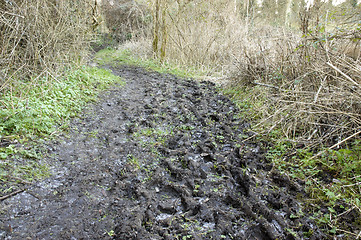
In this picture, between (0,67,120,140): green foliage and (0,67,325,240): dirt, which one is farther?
(0,67,120,140): green foliage

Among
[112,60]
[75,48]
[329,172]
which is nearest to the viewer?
[329,172]

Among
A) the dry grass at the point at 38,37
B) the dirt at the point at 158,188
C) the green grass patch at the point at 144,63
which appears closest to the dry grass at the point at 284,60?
the green grass patch at the point at 144,63

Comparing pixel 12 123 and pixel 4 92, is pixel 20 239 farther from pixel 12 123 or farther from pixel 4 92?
pixel 4 92

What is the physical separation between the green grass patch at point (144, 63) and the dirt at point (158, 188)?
415cm

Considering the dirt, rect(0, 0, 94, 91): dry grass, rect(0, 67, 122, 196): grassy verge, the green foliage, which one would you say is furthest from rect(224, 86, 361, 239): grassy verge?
rect(0, 0, 94, 91): dry grass

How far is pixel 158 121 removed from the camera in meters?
4.43

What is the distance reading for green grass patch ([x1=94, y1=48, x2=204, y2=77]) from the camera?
27.3ft

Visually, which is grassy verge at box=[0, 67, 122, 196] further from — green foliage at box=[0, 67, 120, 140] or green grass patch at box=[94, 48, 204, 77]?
green grass patch at box=[94, 48, 204, 77]

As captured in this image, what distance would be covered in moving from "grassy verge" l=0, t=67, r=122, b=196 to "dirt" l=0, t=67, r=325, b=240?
0.60 ft

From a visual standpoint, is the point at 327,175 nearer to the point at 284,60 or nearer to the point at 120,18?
the point at 284,60

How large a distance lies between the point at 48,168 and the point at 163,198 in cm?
143

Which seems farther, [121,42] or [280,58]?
[121,42]

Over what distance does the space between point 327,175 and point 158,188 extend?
188cm

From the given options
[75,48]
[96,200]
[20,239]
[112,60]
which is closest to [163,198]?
[96,200]
